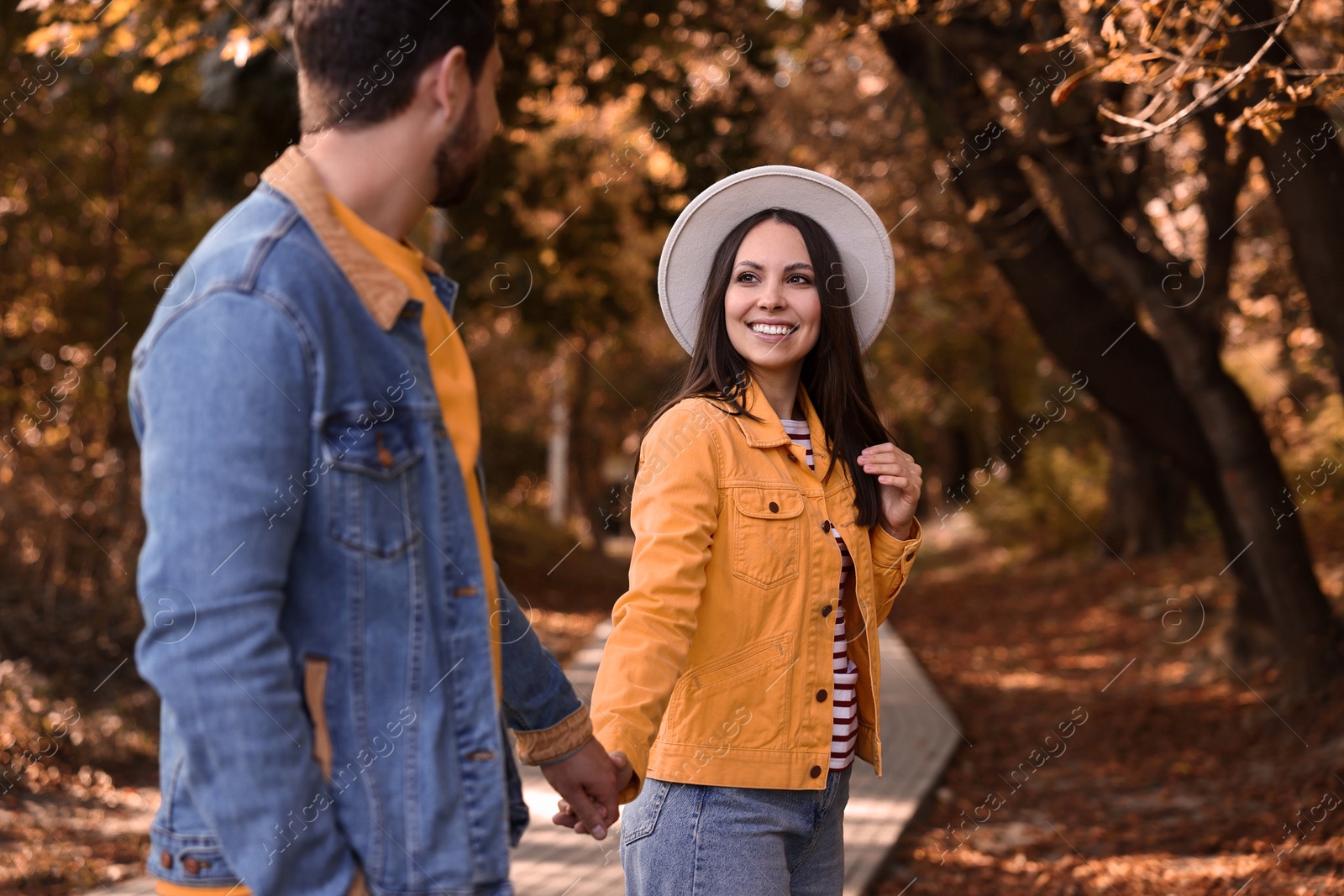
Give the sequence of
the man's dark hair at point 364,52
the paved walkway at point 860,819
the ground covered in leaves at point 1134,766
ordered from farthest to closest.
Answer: the ground covered in leaves at point 1134,766 → the paved walkway at point 860,819 → the man's dark hair at point 364,52

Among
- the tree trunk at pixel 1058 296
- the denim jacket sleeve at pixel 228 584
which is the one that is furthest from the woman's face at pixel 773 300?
the tree trunk at pixel 1058 296

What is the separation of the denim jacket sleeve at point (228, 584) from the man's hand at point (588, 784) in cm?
71

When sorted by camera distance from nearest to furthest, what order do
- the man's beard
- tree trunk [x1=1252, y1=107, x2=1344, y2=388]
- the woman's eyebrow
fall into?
the man's beard
the woman's eyebrow
tree trunk [x1=1252, y1=107, x2=1344, y2=388]

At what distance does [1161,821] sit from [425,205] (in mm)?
6211

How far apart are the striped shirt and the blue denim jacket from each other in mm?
1078

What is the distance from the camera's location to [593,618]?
14984 millimetres

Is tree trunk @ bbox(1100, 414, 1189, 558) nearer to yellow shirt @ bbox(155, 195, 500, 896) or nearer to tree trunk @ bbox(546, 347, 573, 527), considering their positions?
tree trunk @ bbox(546, 347, 573, 527)

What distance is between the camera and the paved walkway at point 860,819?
544 cm

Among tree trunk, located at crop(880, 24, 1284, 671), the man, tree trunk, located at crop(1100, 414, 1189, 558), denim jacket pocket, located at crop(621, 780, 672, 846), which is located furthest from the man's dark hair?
tree trunk, located at crop(1100, 414, 1189, 558)

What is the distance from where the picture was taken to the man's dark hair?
1.63 meters

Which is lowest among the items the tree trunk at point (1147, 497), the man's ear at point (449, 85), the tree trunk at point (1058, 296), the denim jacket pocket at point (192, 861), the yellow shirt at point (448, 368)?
the tree trunk at point (1147, 497)

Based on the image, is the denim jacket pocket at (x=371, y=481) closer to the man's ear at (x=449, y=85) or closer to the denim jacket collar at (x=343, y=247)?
the denim jacket collar at (x=343, y=247)

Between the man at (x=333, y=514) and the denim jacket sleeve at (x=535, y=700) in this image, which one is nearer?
the man at (x=333, y=514)

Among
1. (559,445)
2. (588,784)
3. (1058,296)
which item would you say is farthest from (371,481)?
(559,445)
